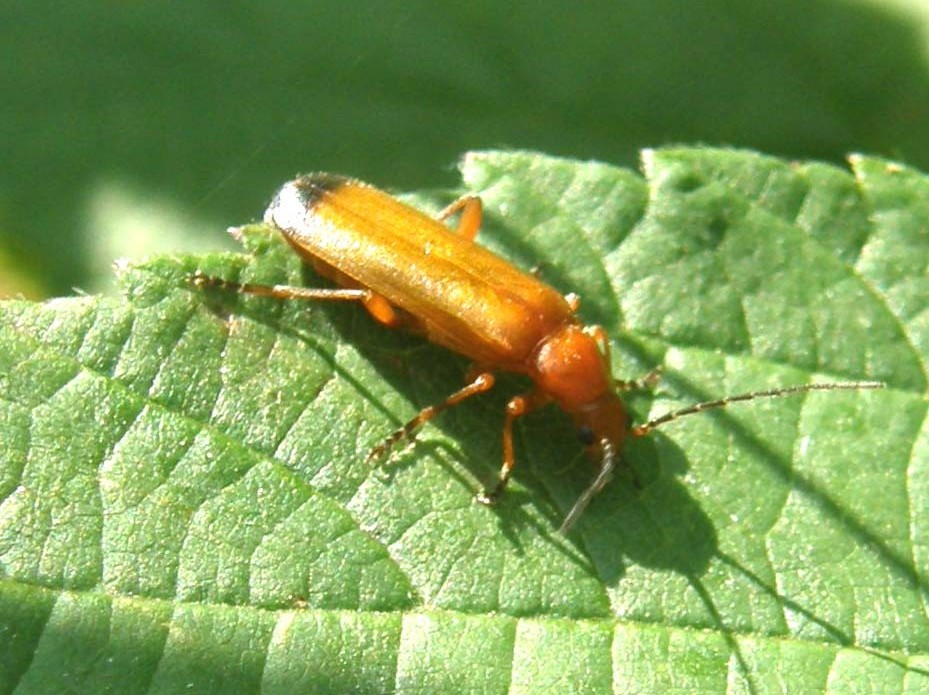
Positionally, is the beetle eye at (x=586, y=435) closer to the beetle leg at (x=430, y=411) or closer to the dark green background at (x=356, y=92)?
the beetle leg at (x=430, y=411)

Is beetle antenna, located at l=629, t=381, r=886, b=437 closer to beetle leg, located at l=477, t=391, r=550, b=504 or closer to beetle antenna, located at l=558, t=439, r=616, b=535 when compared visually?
beetle antenna, located at l=558, t=439, r=616, b=535

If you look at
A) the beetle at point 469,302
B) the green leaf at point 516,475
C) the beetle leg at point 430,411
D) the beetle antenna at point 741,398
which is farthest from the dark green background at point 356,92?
the beetle leg at point 430,411

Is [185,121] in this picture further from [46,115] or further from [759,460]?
[759,460]

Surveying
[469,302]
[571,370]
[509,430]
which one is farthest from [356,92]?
[509,430]

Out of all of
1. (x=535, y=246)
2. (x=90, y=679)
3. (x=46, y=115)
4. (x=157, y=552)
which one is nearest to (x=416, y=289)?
(x=535, y=246)

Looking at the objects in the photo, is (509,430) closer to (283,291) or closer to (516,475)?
(516,475)
